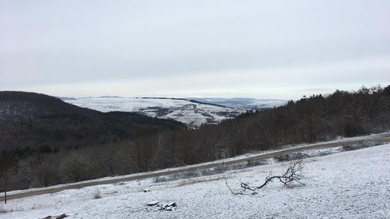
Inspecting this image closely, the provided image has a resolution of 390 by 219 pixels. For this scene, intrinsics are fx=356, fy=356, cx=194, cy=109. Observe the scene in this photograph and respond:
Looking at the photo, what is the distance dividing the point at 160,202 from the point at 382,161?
13.8m

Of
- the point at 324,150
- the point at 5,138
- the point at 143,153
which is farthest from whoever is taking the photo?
the point at 5,138

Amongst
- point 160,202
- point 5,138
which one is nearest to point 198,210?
point 160,202

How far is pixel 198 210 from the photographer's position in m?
14.3

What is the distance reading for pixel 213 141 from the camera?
6881cm

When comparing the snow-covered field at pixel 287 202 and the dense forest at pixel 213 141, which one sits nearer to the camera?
the snow-covered field at pixel 287 202

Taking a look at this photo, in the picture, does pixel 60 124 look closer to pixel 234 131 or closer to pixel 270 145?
pixel 234 131

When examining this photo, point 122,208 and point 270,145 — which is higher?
point 122,208

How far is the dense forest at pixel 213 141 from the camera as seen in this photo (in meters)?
60.2

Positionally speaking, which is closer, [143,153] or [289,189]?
[289,189]

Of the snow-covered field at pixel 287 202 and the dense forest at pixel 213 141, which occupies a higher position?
the snow-covered field at pixel 287 202

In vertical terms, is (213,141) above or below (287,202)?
below

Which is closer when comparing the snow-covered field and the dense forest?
the snow-covered field

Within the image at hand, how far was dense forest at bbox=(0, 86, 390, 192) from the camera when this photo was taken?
6022cm

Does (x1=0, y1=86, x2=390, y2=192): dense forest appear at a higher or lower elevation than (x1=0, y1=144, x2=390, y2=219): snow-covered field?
lower
